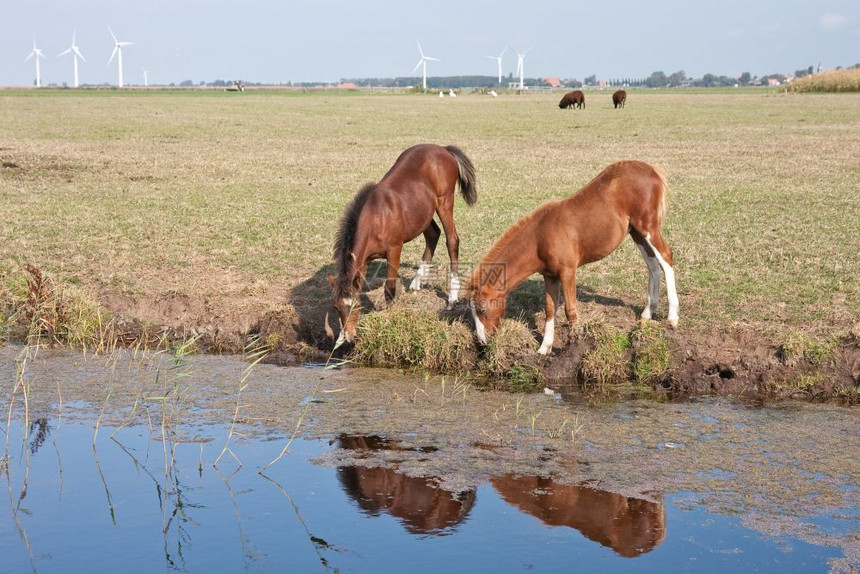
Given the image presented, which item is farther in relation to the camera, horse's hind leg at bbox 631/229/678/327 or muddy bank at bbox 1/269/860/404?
horse's hind leg at bbox 631/229/678/327

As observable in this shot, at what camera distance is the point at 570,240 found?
924cm

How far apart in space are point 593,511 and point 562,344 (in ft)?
10.9

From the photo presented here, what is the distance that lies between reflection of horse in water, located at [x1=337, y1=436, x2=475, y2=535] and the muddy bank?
7.76 ft

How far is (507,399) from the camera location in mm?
8508

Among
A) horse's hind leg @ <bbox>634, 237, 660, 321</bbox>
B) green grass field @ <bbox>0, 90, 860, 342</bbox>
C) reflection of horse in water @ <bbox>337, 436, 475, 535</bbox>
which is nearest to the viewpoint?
reflection of horse in water @ <bbox>337, 436, 475, 535</bbox>

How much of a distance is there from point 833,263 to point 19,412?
29.0 ft

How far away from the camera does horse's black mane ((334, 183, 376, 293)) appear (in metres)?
9.31

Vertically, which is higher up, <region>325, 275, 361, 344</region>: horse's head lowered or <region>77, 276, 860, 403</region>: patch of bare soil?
<region>325, 275, 361, 344</region>: horse's head lowered

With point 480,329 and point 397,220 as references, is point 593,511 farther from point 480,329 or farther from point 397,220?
point 397,220

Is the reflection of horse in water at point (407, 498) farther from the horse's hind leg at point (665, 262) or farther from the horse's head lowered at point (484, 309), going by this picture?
the horse's hind leg at point (665, 262)

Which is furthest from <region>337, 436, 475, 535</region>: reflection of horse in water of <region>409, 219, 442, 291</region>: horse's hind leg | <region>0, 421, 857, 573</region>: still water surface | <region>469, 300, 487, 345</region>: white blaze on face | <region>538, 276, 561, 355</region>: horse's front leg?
<region>409, 219, 442, 291</region>: horse's hind leg

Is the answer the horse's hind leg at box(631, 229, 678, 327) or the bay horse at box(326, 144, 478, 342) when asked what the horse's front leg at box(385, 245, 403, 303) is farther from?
the horse's hind leg at box(631, 229, 678, 327)

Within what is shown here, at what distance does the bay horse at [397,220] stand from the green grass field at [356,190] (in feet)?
3.35

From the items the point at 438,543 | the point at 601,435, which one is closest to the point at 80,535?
the point at 438,543
